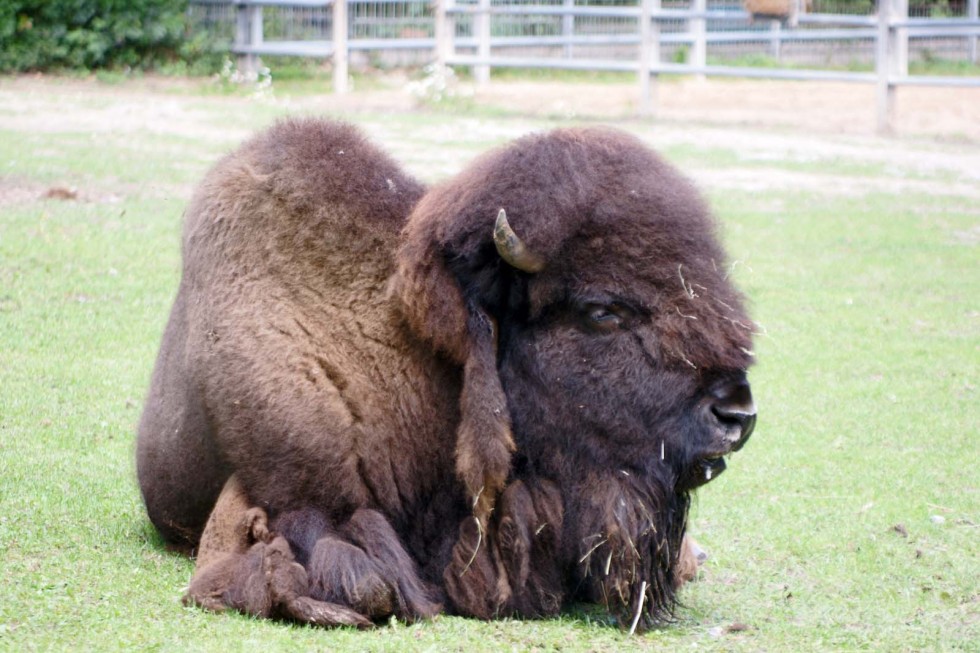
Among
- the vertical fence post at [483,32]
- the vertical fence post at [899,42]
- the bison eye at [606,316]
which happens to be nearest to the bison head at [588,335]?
the bison eye at [606,316]

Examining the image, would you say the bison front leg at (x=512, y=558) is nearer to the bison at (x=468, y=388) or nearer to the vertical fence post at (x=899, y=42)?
the bison at (x=468, y=388)

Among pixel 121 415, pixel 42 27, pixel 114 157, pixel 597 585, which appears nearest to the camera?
pixel 597 585

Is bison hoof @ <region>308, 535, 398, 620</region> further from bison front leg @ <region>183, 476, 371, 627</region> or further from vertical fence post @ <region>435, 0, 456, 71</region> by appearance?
vertical fence post @ <region>435, 0, 456, 71</region>

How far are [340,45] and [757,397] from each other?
17.1 metres

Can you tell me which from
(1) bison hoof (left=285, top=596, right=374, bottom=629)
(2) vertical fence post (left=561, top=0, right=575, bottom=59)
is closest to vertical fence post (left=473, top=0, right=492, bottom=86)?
(2) vertical fence post (left=561, top=0, right=575, bottom=59)

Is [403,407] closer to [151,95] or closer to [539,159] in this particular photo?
[539,159]

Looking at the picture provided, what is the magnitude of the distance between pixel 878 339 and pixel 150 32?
1784 centimetres

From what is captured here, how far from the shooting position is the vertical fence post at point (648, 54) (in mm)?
22812

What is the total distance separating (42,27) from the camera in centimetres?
2366

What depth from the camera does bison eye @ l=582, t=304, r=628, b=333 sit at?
4758mm

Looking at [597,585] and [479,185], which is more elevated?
[479,185]

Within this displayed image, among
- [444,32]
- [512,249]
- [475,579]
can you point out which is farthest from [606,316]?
[444,32]

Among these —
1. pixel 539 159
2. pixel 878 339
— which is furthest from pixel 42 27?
pixel 539 159

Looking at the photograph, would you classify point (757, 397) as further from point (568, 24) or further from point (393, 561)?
point (568, 24)
